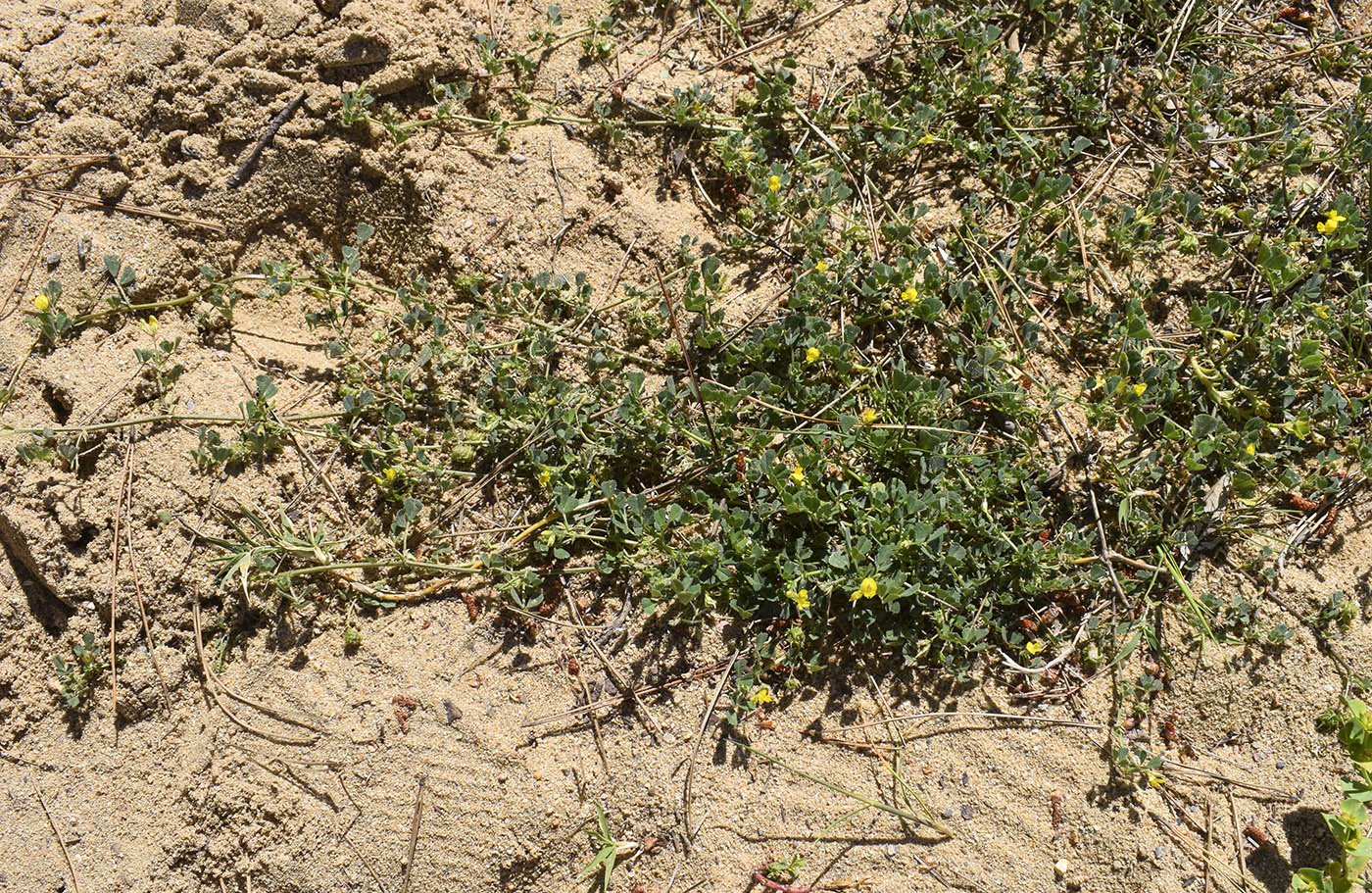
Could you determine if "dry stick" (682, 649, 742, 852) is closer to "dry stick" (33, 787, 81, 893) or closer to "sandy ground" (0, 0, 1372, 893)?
"sandy ground" (0, 0, 1372, 893)

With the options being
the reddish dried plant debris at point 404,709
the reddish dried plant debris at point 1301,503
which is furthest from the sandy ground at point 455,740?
the reddish dried plant debris at point 1301,503

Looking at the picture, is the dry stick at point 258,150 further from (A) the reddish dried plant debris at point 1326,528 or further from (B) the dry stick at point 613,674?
(A) the reddish dried plant debris at point 1326,528

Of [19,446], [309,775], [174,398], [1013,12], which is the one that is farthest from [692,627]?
[1013,12]

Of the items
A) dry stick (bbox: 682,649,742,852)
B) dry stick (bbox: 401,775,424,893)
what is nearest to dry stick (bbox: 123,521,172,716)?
dry stick (bbox: 401,775,424,893)

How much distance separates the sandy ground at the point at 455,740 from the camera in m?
2.76

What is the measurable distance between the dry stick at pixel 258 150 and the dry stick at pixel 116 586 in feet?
3.52

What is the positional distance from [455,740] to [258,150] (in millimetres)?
2225

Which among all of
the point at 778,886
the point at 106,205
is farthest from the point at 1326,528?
the point at 106,205

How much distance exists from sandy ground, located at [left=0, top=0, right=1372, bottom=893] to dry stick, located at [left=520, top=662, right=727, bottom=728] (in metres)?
0.02

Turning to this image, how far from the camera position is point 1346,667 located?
290 cm

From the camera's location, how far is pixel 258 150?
3406mm

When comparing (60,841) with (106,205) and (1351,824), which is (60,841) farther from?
(1351,824)

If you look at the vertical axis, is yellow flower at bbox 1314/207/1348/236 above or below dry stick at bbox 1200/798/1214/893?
above

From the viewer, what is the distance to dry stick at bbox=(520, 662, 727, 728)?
289 centimetres
